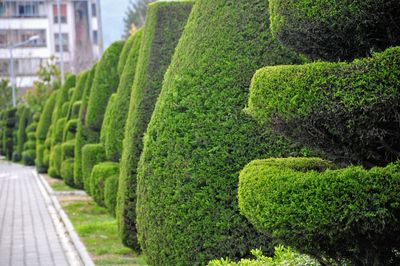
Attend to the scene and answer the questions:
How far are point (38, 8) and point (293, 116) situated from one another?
75488 mm

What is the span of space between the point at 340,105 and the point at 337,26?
22.3 inches

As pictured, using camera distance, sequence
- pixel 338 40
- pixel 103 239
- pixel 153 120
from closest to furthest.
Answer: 1. pixel 338 40
2. pixel 153 120
3. pixel 103 239

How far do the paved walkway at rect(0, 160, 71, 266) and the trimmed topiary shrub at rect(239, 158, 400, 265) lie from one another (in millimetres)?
6780

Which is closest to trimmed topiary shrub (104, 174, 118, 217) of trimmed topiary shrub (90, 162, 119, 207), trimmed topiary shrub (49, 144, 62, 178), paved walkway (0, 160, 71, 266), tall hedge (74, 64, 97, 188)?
trimmed topiary shrub (90, 162, 119, 207)

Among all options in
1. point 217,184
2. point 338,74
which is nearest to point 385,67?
point 338,74

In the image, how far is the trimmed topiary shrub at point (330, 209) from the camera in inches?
210

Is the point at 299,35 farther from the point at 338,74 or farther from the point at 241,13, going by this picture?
the point at 241,13

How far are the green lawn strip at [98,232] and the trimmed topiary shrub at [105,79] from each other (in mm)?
2167

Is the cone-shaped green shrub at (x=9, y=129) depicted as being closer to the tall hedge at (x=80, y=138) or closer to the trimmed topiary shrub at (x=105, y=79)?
the tall hedge at (x=80, y=138)

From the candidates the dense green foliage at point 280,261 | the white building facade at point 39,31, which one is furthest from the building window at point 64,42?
the dense green foliage at point 280,261

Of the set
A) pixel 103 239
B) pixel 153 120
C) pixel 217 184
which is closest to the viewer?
pixel 217 184

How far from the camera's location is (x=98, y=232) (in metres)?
14.6

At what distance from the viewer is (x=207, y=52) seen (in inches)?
338

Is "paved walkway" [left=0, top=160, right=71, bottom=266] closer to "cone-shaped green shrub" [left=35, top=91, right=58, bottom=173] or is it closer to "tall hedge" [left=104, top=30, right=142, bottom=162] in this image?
"tall hedge" [left=104, top=30, right=142, bottom=162]
